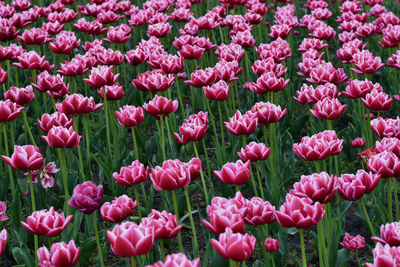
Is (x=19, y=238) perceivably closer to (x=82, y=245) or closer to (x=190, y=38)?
(x=82, y=245)

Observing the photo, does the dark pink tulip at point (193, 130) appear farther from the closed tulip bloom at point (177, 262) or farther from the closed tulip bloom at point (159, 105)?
the closed tulip bloom at point (177, 262)

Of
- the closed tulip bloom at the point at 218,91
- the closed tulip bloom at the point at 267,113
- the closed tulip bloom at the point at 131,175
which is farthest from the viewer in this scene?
the closed tulip bloom at the point at 218,91

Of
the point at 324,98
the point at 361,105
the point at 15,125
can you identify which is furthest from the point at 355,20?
the point at 15,125

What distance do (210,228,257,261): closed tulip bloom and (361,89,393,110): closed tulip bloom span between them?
2109 millimetres

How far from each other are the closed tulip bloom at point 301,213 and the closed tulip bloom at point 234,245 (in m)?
0.35

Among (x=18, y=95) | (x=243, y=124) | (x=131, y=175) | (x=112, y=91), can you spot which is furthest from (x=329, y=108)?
(x=18, y=95)

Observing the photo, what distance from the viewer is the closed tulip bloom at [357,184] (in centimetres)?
253

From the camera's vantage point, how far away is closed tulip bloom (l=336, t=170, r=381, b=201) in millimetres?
2527

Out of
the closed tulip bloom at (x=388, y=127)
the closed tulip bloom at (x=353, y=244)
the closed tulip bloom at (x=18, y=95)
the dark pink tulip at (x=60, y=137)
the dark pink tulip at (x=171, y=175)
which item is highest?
the closed tulip bloom at (x=18, y=95)

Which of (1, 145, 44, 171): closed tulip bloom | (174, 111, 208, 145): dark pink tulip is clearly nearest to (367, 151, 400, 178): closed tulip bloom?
(174, 111, 208, 145): dark pink tulip

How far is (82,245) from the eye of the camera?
3.22m

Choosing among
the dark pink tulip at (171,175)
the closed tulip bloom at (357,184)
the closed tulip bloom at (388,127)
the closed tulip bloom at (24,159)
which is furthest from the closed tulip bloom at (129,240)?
the closed tulip bloom at (388,127)

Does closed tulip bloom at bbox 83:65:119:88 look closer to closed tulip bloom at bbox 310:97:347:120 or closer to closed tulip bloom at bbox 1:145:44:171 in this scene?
closed tulip bloom at bbox 1:145:44:171

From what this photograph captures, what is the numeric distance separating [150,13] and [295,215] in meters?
5.06
